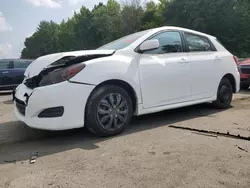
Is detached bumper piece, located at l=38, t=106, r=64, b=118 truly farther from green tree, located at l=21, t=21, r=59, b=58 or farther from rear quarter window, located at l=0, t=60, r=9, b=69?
green tree, located at l=21, t=21, r=59, b=58

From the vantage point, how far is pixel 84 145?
3635 millimetres

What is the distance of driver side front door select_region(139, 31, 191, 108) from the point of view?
425 centimetres

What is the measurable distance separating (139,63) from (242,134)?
68.6 inches

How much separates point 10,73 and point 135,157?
31.1 feet

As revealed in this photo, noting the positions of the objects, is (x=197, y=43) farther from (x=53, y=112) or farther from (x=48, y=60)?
(x=53, y=112)

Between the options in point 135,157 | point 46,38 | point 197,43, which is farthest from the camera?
point 46,38

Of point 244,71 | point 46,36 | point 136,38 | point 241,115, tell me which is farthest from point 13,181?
point 46,36

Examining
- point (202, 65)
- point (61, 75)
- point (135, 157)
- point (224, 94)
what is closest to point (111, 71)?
point (61, 75)

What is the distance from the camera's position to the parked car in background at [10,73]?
11.2 meters

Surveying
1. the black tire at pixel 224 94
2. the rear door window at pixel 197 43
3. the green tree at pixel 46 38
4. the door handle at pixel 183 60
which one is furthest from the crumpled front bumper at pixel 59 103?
the green tree at pixel 46 38

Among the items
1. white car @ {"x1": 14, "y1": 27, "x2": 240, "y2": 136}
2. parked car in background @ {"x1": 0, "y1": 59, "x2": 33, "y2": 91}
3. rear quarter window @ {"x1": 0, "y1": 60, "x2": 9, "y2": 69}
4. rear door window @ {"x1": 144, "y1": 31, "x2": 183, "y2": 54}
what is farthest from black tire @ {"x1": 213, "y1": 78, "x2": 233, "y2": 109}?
rear quarter window @ {"x1": 0, "y1": 60, "x2": 9, "y2": 69}

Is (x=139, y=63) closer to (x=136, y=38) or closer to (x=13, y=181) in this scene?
(x=136, y=38)

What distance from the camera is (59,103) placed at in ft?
11.6

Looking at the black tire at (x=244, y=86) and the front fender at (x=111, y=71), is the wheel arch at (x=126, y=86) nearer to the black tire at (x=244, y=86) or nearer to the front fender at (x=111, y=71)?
the front fender at (x=111, y=71)
